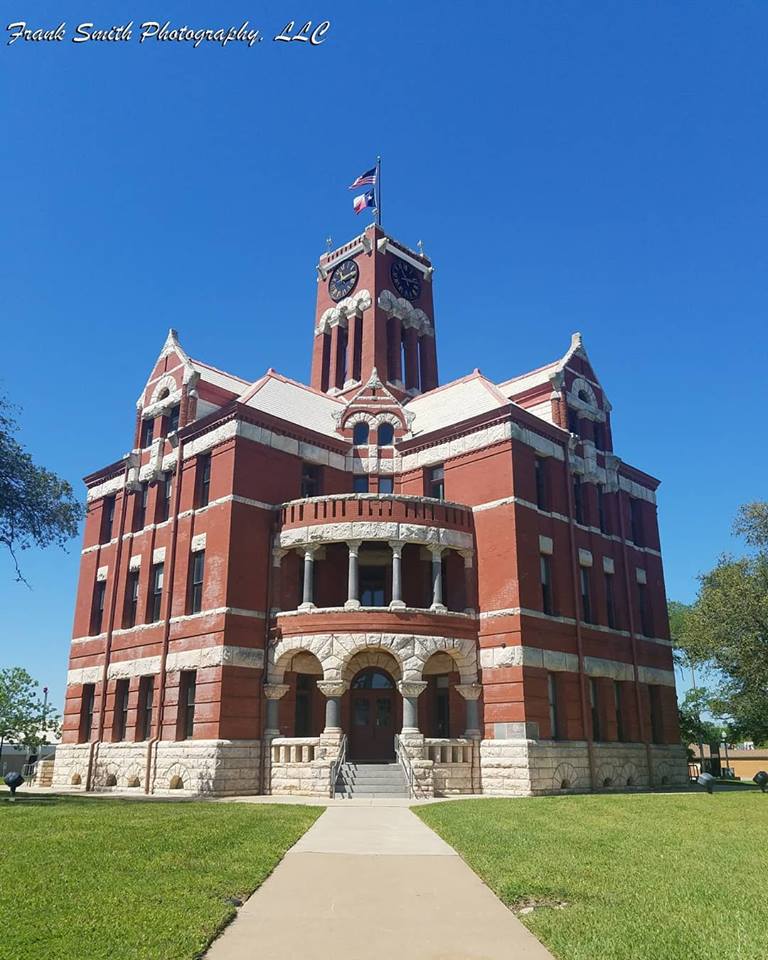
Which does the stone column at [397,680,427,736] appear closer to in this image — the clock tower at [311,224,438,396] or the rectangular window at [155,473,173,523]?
the rectangular window at [155,473,173,523]

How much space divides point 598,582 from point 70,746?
22.9m

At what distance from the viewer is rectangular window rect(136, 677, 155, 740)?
3041 cm

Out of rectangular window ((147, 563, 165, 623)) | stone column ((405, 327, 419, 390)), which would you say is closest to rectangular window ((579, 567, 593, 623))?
rectangular window ((147, 563, 165, 623))

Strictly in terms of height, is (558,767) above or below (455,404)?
below

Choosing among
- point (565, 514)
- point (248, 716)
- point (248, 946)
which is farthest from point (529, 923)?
point (565, 514)

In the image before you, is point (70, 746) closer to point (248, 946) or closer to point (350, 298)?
point (350, 298)

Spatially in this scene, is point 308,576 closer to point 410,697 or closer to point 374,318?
point 410,697

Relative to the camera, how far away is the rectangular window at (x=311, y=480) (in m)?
32.4

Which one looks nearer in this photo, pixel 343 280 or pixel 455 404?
pixel 455 404

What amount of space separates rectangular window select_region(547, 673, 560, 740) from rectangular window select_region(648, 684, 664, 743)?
753cm

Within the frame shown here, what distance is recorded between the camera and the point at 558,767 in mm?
26688

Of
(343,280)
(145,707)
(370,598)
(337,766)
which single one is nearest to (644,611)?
(370,598)

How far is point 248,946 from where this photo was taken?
6.50 metres

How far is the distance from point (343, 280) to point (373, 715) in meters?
26.8
